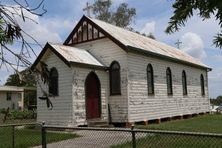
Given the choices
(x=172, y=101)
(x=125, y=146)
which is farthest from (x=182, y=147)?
(x=172, y=101)

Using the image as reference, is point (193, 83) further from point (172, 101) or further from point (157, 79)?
point (157, 79)

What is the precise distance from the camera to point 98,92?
2048cm

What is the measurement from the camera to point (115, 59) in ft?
69.1

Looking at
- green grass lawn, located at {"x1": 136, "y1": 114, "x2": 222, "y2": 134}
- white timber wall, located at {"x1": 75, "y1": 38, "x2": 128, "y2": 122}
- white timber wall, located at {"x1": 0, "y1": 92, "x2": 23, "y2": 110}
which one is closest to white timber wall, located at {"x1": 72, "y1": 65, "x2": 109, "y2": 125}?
white timber wall, located at {"x1": 75, "y1": 38, "x2": 128, "y2": 122}

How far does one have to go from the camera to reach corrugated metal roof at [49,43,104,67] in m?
19.1

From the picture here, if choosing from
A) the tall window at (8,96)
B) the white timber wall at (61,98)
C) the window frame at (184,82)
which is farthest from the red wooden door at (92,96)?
the tall window at (8,96)

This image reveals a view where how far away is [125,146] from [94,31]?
13.3 m

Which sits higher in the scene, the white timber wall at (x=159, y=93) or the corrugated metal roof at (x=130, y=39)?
the corrugated metal roof at (x=130, y=39)

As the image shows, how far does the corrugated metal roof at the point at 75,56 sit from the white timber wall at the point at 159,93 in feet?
6.85

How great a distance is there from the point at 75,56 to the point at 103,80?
219cm

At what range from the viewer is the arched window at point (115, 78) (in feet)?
68.3

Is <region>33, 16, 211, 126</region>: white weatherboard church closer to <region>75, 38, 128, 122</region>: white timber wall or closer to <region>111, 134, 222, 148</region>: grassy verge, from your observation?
<region>75, 38, 128, 122</region>: white timber wall

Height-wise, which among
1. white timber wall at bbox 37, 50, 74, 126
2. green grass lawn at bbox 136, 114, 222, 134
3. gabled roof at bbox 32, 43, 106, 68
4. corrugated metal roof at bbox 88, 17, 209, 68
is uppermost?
corrugated metal roof at bbox 88, 17, 209, 68

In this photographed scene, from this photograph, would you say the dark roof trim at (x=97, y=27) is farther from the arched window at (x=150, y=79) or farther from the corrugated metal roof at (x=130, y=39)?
the arched window at (x=150, y=79)
